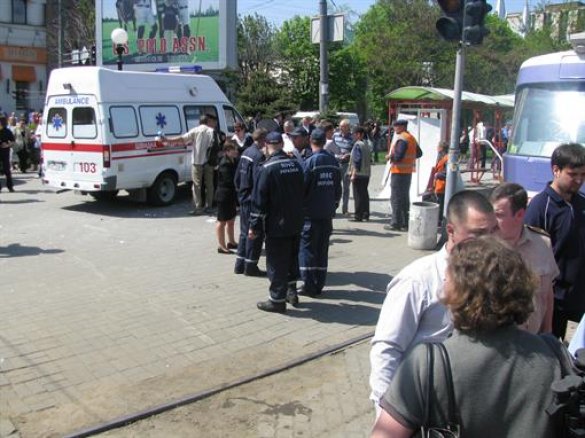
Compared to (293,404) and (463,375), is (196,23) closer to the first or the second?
(293,404)

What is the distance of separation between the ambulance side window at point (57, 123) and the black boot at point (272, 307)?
302 inches

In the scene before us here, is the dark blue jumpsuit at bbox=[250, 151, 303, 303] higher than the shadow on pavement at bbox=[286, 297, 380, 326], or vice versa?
the dark blue jumpsuit at bbox=[250, 151, 303, 303]

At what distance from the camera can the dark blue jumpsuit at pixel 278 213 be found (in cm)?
640

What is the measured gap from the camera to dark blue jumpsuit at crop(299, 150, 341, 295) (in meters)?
7.21

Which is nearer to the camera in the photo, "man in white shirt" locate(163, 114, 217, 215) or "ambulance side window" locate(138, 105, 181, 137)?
"man in white shirt" locate(163, 114, 217, 215)

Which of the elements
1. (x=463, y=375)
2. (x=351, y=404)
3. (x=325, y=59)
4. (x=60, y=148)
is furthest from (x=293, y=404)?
(x=325, y=59)

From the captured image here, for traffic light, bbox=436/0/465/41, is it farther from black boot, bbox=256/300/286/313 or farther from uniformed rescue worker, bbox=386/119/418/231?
black boot, bbox=256/300/286/313

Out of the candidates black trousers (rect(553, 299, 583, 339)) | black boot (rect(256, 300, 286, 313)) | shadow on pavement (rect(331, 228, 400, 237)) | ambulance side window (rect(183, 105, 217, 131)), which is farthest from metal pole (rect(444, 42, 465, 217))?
ambulance side window (rect(183, 105, 217, 131))

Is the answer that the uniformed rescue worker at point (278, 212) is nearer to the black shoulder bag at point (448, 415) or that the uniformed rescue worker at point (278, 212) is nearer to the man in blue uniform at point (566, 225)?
the man in blue uniform at point (566, 225)

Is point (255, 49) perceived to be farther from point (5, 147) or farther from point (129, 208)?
point (129, 208)

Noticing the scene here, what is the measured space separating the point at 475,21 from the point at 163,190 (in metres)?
7.31

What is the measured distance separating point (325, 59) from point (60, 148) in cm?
684

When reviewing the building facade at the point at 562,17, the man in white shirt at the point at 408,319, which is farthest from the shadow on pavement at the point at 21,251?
the building facade at the point at 562,17

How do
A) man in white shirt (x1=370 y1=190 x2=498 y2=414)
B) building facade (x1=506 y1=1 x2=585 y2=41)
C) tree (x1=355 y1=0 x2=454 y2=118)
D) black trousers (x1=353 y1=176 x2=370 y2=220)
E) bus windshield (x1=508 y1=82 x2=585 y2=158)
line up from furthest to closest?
tree (x1=355 y1=0 x2=454 y2=118) → building facade (x1=506 y1=1 x2=585 y2=41) → black trousers (x1=353 y1=176 x2=370 y2=220) → bus windshield (x1=508 y1=82 x2=585 y2=158) → man in white shirt (x1=370 y1=190 x2=498 y2=414)
